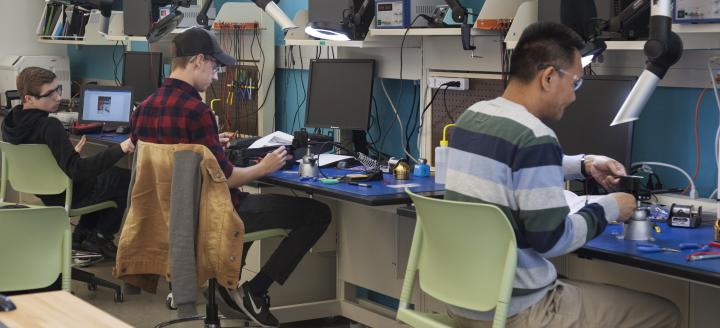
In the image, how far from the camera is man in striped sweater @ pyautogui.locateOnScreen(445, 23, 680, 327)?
2.40 m

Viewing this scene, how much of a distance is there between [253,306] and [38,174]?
162cm

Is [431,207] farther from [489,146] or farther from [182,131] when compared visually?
[182,131]

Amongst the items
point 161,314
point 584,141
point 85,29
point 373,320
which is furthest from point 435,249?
point 85,29

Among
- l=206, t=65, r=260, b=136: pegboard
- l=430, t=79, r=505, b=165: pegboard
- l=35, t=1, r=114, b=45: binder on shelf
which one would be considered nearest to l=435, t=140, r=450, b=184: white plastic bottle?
l=430, t=79, r=505, b=165: pegboard

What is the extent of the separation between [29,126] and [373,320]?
2009 mm

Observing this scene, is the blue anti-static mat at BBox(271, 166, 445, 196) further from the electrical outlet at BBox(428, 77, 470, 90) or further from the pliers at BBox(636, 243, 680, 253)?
the pliers at BBox(636, 243, 680, 253)

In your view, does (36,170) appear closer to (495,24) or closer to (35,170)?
(35,170)

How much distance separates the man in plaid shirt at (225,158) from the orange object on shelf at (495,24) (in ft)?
3.12

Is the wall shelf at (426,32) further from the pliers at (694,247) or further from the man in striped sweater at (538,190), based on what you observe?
the pliers at (694,247)

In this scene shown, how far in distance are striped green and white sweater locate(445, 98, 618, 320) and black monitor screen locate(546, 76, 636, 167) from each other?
678mm

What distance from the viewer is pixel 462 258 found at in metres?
2.57

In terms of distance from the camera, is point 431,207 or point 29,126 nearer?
point 431,207

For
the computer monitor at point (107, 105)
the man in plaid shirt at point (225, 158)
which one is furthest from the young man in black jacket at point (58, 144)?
the man in plaid shirt at point (225, 158)

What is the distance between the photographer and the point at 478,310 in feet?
8.28
